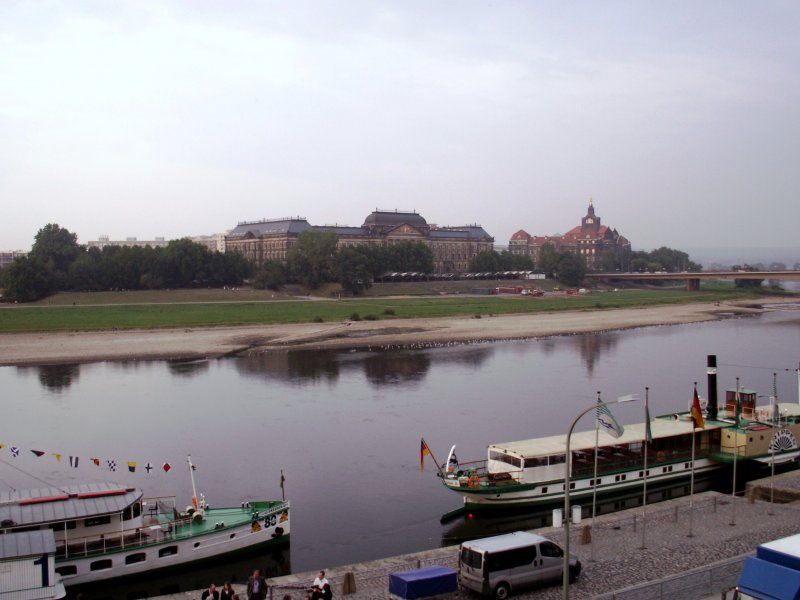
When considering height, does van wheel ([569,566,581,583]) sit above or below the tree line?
below

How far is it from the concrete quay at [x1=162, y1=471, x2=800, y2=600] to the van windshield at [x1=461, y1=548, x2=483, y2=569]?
80 cm

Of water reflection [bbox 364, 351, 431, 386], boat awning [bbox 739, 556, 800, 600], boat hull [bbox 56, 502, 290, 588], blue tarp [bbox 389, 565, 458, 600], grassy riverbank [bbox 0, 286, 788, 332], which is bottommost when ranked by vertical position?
boat hull [bbox 56, 502, 290, 588]

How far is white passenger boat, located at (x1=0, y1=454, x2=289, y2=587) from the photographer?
2412 centimetres

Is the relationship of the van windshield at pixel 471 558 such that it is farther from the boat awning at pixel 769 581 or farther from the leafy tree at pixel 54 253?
the leafy tree at pixel 54 253

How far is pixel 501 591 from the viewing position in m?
20.2

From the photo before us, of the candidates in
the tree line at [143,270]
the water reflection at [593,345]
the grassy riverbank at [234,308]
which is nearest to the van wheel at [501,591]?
the water reflection at [593,345]

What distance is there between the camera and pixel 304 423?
4697 cm

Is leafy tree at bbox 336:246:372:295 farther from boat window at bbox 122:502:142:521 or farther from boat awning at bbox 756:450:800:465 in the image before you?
boat window at bbox 122:502:142:521

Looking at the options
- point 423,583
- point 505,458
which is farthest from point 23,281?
point 423,583

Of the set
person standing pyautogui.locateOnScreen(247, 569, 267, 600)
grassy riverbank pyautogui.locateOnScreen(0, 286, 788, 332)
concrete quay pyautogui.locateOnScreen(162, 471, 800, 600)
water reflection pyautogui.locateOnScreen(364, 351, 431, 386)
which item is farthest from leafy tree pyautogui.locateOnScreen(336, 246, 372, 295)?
person standing pyautogui.locateOnScreen(247, 569, 267, 600)

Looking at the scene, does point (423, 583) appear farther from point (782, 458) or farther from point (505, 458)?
point (782, 458)

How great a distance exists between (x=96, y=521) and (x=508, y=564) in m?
13.0

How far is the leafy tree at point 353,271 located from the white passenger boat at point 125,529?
11560 centimetres

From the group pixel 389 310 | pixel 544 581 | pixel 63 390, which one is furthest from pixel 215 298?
pixel 544 581
